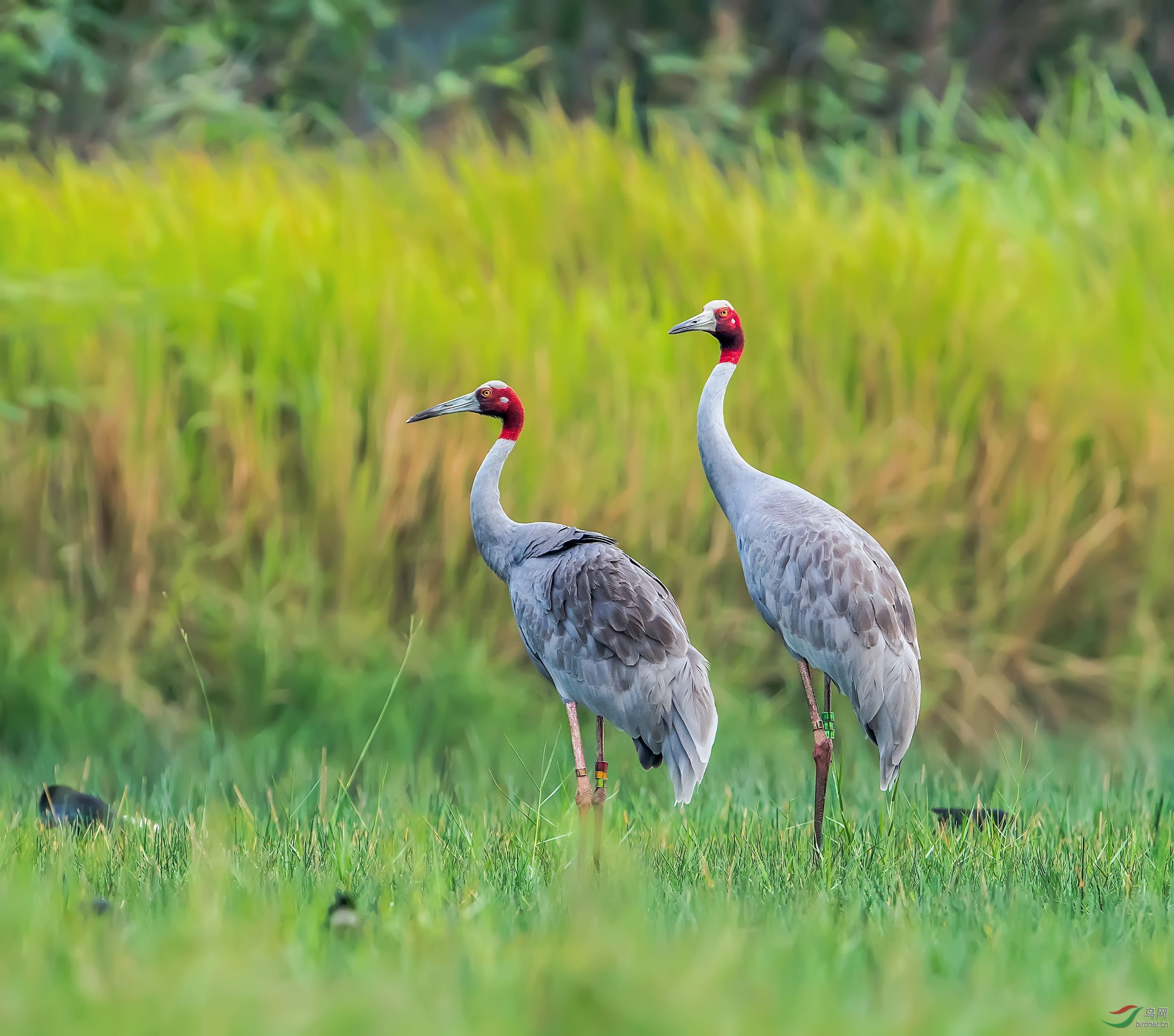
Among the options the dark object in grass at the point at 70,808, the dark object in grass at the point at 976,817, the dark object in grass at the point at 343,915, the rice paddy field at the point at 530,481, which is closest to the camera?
the dark object in grass at the point at 343,915

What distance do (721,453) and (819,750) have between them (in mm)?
839

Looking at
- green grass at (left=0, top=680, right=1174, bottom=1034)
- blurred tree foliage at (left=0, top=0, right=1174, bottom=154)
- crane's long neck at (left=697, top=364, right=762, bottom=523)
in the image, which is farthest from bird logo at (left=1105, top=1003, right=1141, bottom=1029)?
blurred tree foliage at (left=0, top=0, right=1174, bottom=154)

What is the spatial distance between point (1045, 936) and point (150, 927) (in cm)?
173

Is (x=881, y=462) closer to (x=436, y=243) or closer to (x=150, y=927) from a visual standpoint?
(x=436, y=243)

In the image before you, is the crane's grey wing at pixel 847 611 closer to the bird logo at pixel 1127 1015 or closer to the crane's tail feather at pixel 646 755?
the crane's tail feather at pixel 646 755

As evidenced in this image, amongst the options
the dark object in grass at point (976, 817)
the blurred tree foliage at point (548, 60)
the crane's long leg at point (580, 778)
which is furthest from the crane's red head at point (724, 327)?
the blurred tree foliage at point (548, 60)

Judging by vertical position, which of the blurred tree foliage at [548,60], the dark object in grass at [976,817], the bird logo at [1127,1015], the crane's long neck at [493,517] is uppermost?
the blurred tree foliage at [548,60]

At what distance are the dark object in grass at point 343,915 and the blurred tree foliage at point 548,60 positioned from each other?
7.13m

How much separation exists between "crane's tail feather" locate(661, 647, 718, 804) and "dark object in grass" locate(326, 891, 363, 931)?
849 millimetres

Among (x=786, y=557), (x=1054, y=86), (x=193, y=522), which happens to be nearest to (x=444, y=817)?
(x=786, y=557)

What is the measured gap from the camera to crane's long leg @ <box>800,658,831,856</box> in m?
3.89

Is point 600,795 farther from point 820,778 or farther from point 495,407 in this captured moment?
point 495,407

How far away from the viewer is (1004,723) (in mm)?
5766

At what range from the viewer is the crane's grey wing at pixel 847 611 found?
3.83m
